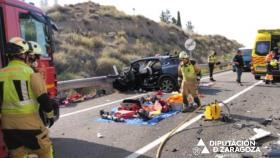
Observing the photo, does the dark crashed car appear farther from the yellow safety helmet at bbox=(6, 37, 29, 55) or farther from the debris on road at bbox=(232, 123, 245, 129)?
the yellow safety helmet at bbox=(6, 37, 29, 55)

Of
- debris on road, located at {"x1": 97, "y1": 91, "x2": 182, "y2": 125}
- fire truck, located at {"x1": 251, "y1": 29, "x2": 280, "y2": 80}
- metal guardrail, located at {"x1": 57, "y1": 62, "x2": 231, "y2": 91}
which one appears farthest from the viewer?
fire truck, located at {"x1": 251, "y1": 29, "x2": 280, "y2": 80}

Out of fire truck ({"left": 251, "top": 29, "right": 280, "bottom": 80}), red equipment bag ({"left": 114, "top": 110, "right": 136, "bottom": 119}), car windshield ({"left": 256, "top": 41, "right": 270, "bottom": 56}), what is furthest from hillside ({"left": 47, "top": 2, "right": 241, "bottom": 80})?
red equipment bag ({"left": 114, "top": 110, "right": 136, "bottom": 119})

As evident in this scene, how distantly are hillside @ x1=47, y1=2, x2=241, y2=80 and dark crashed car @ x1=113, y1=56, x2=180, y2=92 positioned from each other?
23.5 ft

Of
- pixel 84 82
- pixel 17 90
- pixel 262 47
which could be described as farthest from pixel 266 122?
pixel 262 47

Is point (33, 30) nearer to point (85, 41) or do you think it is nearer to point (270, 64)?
point (270, 64)

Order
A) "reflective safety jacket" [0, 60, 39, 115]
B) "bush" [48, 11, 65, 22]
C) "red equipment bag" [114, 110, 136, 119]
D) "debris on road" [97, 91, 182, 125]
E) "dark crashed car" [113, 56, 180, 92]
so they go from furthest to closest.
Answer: "bush" [48, 11, 65, 22], "dark crashed car" [113, 56, 180, 92], "red equipment bag" [114, 110, 136, 119], "debris on road" [97, 91, 182, 125], "reflective safety jacket" [0, 60, 39, 115]

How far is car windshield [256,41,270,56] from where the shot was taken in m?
22.7

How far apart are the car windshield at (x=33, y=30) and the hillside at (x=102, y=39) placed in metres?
16.4

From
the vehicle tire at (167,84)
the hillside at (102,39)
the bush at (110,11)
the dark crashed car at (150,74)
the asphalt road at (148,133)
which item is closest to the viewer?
the asphalt road at (148,133)

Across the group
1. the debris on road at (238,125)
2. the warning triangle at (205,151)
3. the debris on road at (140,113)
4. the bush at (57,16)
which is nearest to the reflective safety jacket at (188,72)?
the debris on road at (140,113)

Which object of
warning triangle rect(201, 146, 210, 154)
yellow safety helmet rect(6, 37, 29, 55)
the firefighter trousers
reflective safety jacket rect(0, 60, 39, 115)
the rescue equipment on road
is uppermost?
yellow safety helmet rect(6, 37, 29, 55)

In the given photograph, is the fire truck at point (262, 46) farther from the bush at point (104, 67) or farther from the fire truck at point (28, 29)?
the fire truck at point (28, 29)

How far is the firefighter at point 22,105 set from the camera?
5.01 meters

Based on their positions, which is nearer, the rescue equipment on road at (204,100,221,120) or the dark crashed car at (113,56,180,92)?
the rescue equipment on road at (204,100,221,120)
